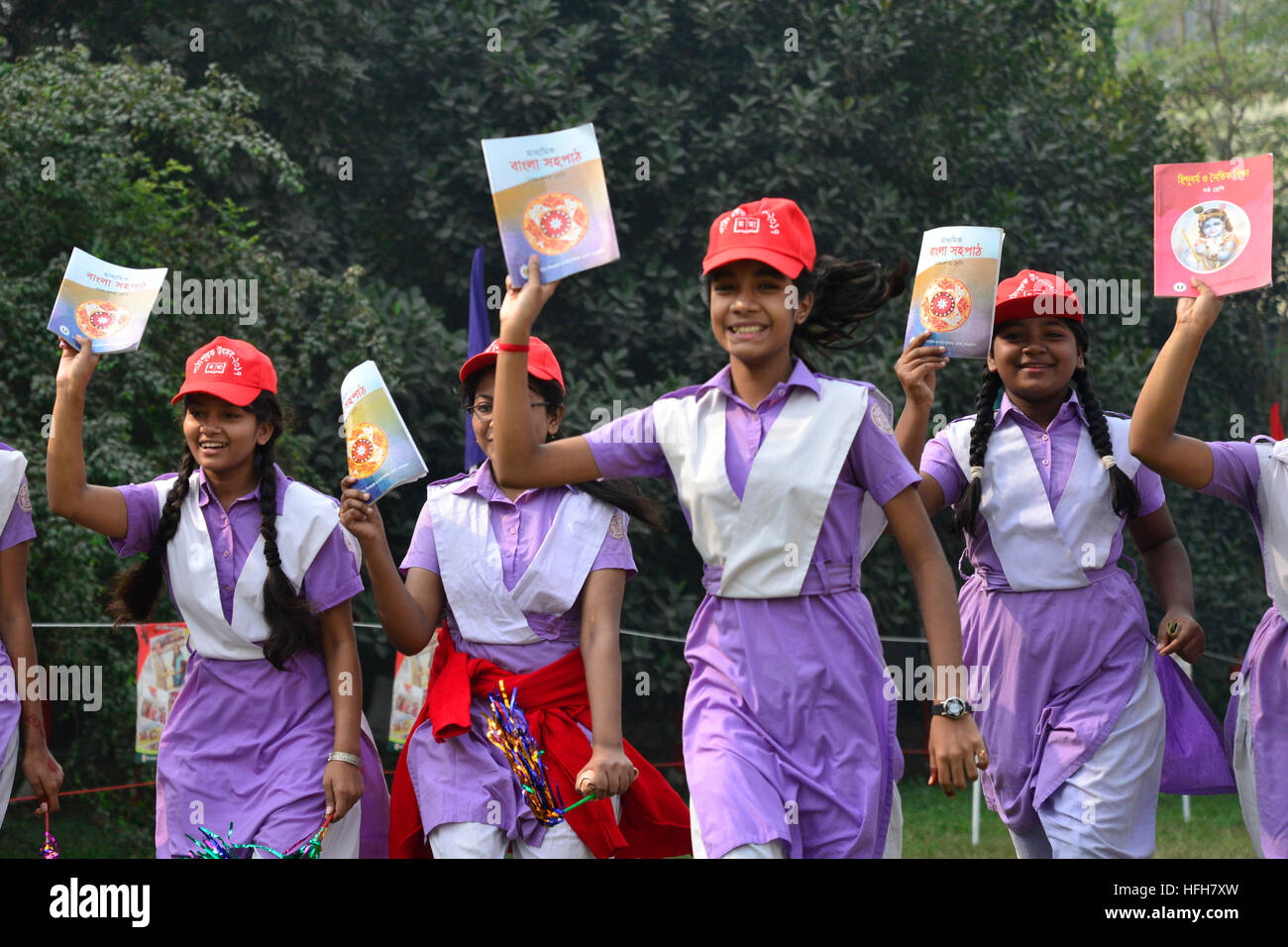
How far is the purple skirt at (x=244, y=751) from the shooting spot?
15.9 feet

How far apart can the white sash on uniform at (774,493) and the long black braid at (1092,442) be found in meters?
1.10

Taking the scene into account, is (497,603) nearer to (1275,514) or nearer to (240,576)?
(240,576)

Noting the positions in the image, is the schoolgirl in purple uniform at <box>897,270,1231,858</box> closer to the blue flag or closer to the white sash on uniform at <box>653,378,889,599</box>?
the white sash on uniform at <box>653,378,889,599</box>

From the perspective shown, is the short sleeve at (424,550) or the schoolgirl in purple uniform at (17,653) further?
the short sleeve at (424,550)

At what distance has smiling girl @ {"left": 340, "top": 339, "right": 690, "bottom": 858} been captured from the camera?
4879 millimetres

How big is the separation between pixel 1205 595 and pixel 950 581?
1132 cm

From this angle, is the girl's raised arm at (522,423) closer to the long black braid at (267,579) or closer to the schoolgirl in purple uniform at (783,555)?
the schoolgirl in purple uniform at (783,555)

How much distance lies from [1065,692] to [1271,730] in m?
0.61

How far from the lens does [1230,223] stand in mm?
4676

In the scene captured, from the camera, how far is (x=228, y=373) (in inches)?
198

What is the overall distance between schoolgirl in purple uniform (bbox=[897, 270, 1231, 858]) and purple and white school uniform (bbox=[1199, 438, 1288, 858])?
243 mm

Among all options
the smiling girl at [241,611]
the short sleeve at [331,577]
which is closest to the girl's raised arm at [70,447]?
the smiling girl at [241,611]
